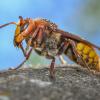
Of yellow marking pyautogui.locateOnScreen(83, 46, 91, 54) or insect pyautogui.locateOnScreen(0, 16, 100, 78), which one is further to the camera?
yellow marking pyautogui.locateOnScreen(83, 46, 91, 54)

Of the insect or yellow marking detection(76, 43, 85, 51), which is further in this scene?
yellow marking detection(76, 43, 85, 51)

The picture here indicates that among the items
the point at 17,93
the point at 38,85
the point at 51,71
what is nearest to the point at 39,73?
the point at 51,71

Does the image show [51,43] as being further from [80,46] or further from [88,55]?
[88,55]

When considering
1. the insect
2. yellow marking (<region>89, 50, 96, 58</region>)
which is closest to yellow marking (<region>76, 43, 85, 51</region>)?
the insect

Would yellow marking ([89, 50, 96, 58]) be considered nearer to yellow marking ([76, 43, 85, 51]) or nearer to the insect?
the insect

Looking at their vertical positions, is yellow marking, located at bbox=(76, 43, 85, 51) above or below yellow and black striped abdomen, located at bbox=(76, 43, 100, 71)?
above

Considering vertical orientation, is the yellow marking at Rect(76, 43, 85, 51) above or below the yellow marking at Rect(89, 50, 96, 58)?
above

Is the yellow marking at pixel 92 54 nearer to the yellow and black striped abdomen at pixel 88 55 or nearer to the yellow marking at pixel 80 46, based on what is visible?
the yellow and black striped abdomen at pixel 88 55
